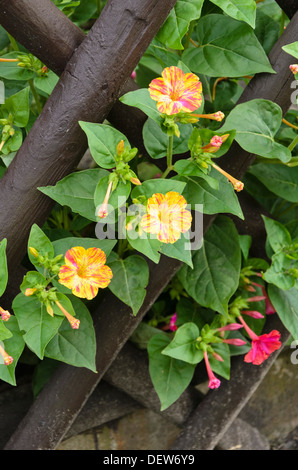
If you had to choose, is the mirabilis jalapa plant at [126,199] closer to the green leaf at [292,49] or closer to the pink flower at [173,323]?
the green leaf at [292,49]

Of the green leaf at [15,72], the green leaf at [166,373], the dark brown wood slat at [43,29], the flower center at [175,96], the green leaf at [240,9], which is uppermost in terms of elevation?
the green leaf at [240,9]

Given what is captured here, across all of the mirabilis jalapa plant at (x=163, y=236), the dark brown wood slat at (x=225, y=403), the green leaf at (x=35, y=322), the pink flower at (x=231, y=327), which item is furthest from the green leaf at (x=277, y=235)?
the green leaf at (x=35, y=322)

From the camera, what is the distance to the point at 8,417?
132 cm

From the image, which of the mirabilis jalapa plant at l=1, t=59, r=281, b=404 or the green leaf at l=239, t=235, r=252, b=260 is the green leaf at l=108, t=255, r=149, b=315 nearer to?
the mirabilis jalapa plant at l=1, t=59, r=281, b=404

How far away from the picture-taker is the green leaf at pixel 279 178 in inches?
47.1

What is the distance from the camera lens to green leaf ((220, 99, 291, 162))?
975 mm

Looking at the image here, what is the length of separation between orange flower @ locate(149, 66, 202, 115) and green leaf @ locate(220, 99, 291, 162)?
127 mm

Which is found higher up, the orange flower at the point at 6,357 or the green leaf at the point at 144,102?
the green leaf at the point at 144,102

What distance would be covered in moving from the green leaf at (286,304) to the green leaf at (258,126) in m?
0.33

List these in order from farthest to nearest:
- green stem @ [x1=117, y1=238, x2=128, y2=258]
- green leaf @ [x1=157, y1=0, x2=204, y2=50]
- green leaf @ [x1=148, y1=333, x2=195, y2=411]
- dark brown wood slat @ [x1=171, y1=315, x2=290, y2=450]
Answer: dark brown wood slat @ [x1=171, y1=315, x2=290, y2=450] < green leaf @ [x1=148, y1=333, x2=195, y2=411] < green stem @ [x1=117, y1=238, x2=128, y2=258] < green leaf @ [x1=157, y1=0, x2=204, y2=50]

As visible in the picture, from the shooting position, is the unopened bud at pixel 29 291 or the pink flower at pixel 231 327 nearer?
the unopened bud at pixel 29 291

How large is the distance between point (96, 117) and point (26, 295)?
33 centimetres

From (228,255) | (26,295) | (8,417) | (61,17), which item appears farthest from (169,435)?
(61,17)

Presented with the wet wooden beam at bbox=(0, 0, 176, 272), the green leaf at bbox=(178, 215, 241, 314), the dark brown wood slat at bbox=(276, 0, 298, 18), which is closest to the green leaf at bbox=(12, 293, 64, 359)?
the wet wooden beam at bbox=(0, 0, 176, 272)
